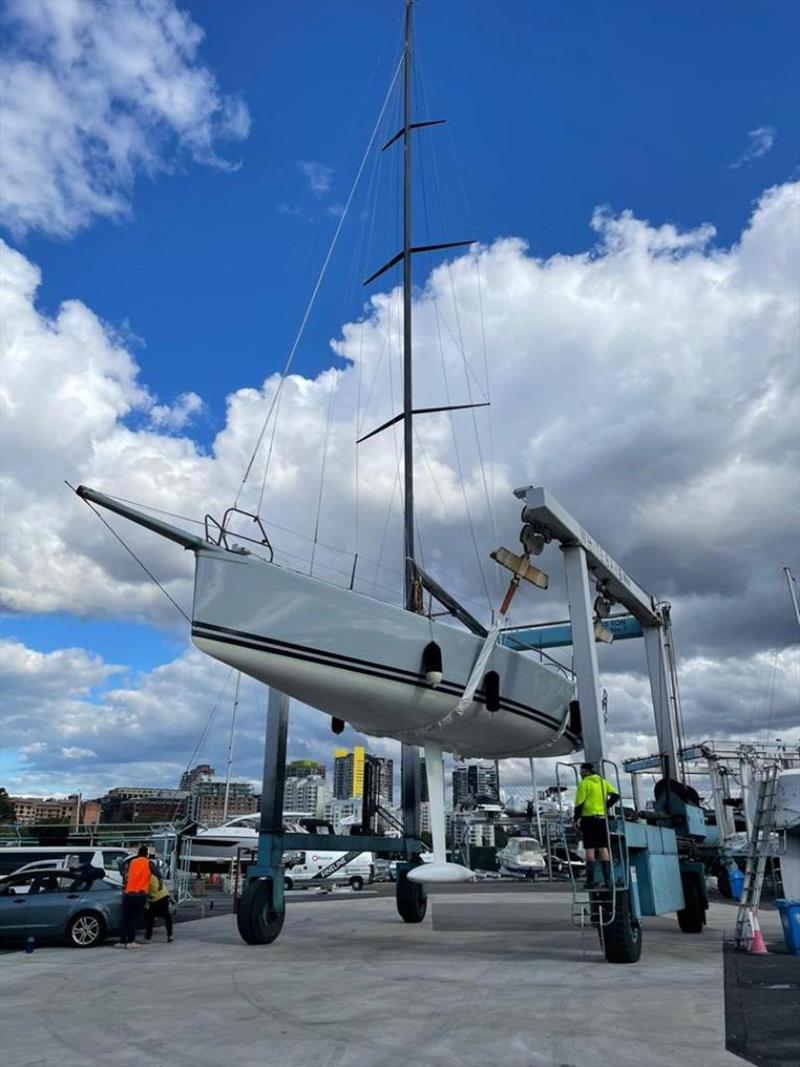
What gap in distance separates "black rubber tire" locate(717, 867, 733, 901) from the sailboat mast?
12.7 metres

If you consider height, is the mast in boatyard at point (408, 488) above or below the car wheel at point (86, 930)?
above

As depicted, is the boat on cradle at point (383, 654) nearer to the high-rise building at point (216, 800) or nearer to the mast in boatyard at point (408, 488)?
the mast in boatyard at point (408, 488)

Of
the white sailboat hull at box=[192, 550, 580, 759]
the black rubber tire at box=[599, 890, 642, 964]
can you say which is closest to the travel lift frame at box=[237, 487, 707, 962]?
the black rubber tire at box=[599, 890, 642, 964]

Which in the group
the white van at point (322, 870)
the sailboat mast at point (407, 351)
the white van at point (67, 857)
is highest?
the sailboat mast at point (407, 351)

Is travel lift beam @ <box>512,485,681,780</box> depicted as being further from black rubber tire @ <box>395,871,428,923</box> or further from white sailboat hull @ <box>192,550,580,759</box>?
black rubber tire @ <box>395,871,428,923</box>

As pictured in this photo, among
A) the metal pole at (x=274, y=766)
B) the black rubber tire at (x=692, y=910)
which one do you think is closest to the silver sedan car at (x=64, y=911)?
the metal pole at (x=274, y=766)

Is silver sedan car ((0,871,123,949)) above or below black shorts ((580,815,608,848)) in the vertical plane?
below

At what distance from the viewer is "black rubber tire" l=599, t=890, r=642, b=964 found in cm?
753

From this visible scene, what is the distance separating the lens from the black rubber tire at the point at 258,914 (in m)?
9.70

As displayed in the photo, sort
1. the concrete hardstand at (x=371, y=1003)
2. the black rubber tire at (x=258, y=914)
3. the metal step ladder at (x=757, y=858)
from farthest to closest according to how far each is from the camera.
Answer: the black rubber tire at (x=258, y=914)
the metal step ladder at (x=757, y=858)
the concrete hardstand at (x=371, y=1003)

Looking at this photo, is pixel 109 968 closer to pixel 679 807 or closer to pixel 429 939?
pixel 429 939

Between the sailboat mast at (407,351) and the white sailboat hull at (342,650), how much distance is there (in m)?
1.24

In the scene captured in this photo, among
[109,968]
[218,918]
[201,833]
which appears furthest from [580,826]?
[201,833]

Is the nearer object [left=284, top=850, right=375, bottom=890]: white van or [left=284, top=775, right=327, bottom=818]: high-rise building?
[left=284, top=850, right=375, bottom=890]: white van
